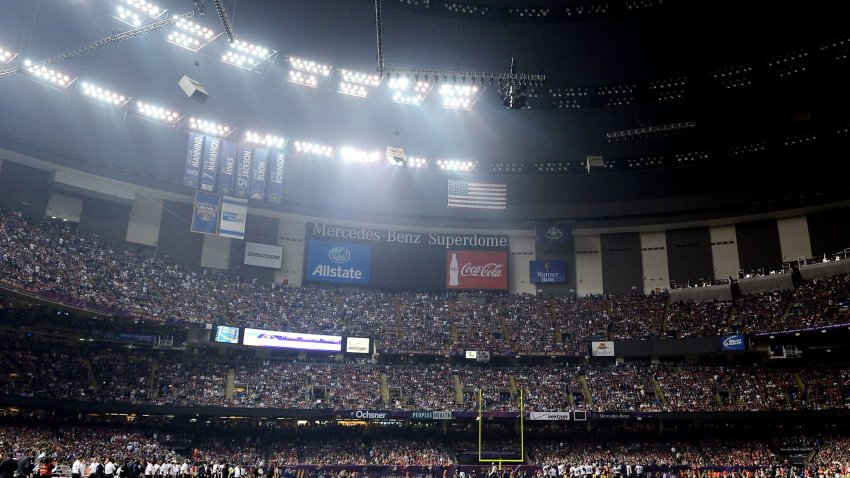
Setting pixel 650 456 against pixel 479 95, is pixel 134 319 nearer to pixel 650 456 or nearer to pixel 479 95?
pixel 479 95

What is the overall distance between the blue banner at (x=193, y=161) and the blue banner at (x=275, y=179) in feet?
17.1

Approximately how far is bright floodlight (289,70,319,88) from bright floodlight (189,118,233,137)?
7522mm

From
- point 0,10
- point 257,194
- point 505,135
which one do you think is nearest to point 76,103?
point 0,10

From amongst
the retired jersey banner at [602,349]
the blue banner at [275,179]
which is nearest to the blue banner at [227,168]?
the blue banner at [275,179]

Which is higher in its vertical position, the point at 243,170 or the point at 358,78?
the point at 358,78

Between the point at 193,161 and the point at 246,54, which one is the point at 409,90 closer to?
the point at 246,54

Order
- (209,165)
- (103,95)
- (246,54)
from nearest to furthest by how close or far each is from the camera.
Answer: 1. (246,54)
2. (103,95)
3. (209,165)

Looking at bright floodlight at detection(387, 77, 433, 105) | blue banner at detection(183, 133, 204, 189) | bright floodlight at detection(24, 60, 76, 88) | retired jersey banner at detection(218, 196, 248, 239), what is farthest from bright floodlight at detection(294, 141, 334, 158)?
bright floodlight at detection(24, 60, 76, 88)

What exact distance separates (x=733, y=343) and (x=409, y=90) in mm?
29974

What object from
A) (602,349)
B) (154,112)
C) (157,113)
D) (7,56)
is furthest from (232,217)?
(602,349)

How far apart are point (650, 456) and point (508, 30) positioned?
30068 mm

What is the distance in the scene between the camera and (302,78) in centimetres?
4253

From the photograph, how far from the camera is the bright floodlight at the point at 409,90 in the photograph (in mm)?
44281

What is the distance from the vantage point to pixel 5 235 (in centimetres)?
3594
